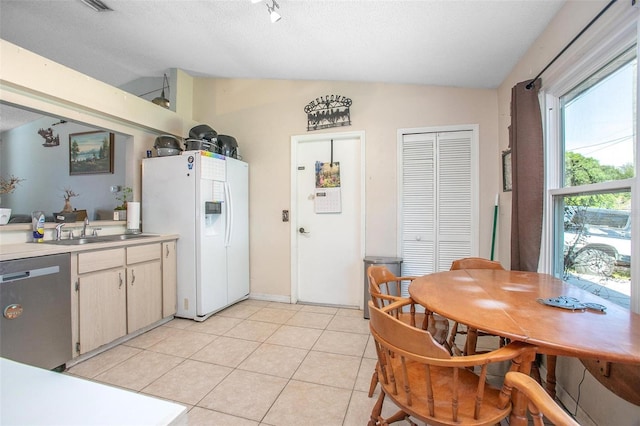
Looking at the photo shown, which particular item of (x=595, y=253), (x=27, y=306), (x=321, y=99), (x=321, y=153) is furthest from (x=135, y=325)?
(x=595, y=253)

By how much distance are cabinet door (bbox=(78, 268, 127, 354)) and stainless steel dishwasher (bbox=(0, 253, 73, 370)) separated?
0.32 ft

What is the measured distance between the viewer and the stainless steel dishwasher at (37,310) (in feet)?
5.64

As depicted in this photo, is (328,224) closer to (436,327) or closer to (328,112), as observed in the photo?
(328,112)

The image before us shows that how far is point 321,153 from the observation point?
3.48 meters

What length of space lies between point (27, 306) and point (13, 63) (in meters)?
1.81

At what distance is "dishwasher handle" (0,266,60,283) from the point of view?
1.71 meters

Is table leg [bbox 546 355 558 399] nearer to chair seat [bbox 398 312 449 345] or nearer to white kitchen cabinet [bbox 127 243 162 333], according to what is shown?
chair seat [bbox 398 312 449 345]

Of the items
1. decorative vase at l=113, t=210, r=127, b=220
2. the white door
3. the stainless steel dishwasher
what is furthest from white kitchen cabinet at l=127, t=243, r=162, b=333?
the white door

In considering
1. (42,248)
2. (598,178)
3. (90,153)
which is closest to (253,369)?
(42,248)

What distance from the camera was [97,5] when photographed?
2318 mm

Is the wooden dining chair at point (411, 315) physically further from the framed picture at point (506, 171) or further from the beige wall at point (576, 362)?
the framed picture at point (506, 171)

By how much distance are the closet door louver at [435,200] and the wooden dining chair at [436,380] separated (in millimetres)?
2007

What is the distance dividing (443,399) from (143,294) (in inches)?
104

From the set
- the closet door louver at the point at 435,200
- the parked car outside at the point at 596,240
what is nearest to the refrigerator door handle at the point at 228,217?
the closet door louver at the point at 435,200
